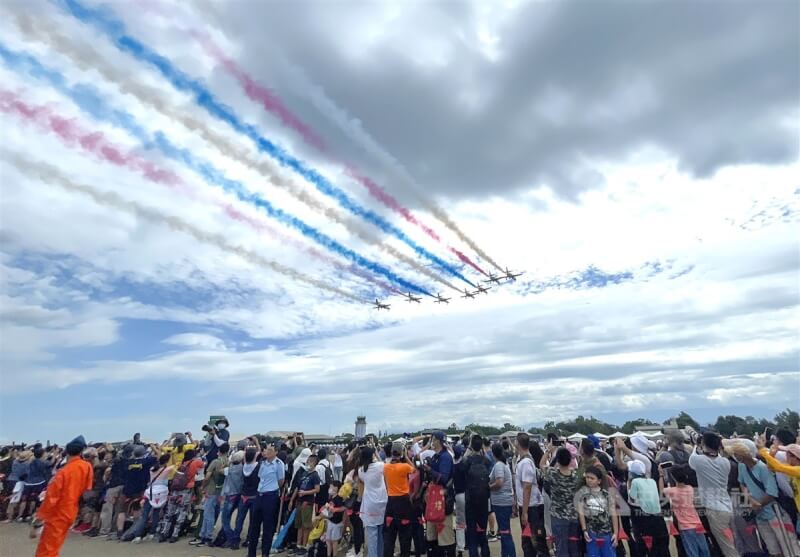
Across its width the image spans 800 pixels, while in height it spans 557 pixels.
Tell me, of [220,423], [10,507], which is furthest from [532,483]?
[10,507]

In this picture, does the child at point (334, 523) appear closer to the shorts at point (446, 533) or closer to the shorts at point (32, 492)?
the shorts at point (446, 533)

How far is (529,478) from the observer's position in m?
7.45

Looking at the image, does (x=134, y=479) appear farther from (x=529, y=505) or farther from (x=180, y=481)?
(x=529, y=505)

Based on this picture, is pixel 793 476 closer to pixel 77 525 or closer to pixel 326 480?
pixel 326 480

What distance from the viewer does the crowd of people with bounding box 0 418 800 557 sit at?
21.3ft

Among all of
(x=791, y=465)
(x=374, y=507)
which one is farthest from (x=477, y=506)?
(x=791, y=465)

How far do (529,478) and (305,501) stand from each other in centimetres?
476

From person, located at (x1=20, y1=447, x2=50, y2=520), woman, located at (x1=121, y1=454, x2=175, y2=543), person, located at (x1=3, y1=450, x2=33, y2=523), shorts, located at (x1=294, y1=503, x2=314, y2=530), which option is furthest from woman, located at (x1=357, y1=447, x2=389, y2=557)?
person, located at (x1=3, y1=450, x2=33, y2=523)

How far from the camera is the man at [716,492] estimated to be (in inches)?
259

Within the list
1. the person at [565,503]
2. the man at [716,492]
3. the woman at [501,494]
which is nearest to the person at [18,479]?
the woman at [501,494]

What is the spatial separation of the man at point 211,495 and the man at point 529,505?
701 cm

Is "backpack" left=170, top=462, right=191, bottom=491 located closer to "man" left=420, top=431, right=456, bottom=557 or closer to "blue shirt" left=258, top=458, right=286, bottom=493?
"blue shirt" left=258, top=458, right=286, bottom=493

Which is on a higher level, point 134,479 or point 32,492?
point 134,479

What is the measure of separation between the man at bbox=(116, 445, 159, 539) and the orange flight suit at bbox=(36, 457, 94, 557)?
505 centimetres
